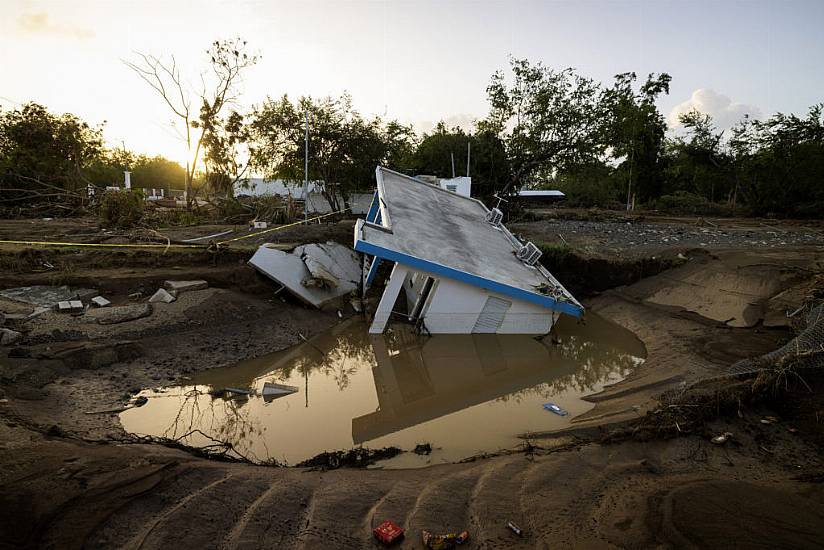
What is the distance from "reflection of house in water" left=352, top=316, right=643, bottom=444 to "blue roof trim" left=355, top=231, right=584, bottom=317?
780 mm

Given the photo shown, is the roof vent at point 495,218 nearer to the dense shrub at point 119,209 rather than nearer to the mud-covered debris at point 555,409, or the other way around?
the mud-covered debris at point 555,409

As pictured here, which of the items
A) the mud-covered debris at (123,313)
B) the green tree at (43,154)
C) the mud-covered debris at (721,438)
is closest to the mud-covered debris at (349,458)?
the mud-covered debris at (721,438)

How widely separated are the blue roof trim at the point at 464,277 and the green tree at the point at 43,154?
54.5ft

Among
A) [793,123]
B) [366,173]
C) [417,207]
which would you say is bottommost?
[417,207]

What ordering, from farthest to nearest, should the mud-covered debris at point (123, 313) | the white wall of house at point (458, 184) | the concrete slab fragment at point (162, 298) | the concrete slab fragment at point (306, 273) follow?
the white wall of house at point (458, 184) < the concrete slab fragment at point (306, 273) < the concrete slab fragment at point (162, 298) < the mud-covered debris at point (123, 313)

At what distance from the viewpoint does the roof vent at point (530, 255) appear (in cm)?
1057

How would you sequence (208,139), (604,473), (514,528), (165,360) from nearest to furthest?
(514,528), (604,473), (165,360), (208,139)

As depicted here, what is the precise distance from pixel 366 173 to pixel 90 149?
1323 centimetres

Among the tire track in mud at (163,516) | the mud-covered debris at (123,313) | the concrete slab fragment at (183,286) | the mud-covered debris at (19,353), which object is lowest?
the tire track in mud at (163,516)

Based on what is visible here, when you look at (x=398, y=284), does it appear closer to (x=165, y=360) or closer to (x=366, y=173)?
(x=165, y=360)

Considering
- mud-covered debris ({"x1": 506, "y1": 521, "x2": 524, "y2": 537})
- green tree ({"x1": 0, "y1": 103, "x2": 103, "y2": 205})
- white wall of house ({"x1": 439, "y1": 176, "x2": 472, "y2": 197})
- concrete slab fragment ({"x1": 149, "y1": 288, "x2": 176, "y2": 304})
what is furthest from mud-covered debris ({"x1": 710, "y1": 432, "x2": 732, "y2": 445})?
green tree ({"x1": 0, "y1": 103, "x2": 103, "y2": 205})

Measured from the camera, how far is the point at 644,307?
32.2 ft

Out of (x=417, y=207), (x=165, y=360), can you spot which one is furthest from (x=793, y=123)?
(x=165, y=360)

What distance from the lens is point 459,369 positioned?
772cm
